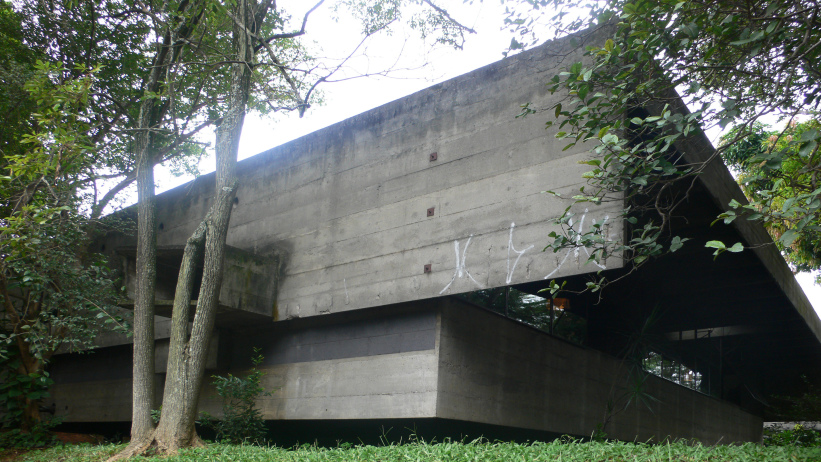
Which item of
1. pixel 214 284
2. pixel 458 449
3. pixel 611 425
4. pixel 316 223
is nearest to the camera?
pixel 458 449

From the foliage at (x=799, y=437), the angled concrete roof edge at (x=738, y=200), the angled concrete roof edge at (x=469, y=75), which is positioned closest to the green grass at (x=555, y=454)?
the angled concrete roof edge at (x=738, y=200)

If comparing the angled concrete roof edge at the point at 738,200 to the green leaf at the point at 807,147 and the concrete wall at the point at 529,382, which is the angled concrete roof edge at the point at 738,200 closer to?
the green leaf at the point at 807,147

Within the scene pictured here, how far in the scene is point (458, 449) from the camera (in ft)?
20.0

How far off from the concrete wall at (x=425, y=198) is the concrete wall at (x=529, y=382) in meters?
1.05

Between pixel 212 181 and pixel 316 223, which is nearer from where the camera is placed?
pixel 316 223

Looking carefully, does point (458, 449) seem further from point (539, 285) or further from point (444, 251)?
point (539, 285)

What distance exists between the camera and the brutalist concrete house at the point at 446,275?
27.6ft

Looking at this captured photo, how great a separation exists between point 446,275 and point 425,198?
123 cm

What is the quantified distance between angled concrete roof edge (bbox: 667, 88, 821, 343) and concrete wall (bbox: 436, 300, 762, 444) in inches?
118

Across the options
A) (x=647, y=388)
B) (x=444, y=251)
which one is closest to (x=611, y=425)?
(x=647, y=388)

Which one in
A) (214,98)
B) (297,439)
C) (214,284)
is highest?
(214,98)

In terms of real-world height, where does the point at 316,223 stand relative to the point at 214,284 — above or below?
above

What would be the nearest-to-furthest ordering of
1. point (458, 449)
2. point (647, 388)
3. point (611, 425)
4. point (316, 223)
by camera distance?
point (458, 449)
point (316, 223)
point (611, 425)
point (647, 388)

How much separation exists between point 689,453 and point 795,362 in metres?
15.2
